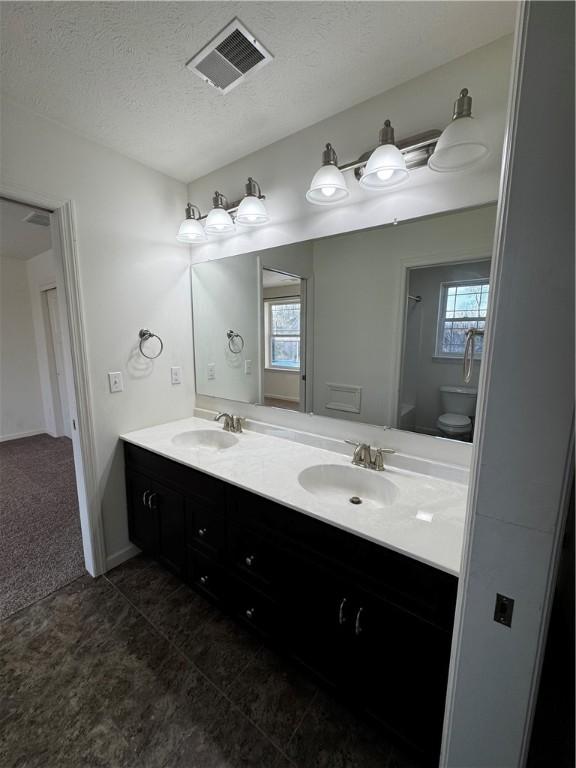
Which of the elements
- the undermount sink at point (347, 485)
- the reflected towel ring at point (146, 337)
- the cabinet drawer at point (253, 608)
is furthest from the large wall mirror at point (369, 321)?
the cabinet drawer at point (253, 608)

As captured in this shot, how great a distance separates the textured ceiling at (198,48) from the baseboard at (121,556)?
2.47 meters

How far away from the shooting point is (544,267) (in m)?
0.59

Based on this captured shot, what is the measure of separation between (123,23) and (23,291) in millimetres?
4445

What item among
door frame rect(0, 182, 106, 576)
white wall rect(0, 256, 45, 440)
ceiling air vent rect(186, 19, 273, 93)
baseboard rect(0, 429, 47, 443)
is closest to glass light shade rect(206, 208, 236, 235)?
ceiling air vent rect(186, 19, 273, 93)

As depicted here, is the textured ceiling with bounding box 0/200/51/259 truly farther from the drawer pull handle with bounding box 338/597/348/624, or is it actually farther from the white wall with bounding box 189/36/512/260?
the drawer pull handle with bounding box 338/597/348/624

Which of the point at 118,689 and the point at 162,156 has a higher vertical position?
the point at 162,156

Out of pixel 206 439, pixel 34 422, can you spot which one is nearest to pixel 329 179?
pixel 206 439

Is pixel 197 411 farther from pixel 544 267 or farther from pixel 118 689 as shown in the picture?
pixel 544 267

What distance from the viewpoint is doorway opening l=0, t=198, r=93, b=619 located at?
192cm

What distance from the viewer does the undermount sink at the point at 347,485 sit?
1416mm

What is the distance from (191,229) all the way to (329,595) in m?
2.10

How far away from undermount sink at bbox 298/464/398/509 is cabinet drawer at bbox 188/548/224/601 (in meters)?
0.67

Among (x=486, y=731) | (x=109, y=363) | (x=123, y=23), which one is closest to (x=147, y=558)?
(x=109, y=363)

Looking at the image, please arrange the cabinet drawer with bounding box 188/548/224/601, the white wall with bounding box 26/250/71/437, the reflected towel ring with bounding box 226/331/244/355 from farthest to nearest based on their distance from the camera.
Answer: the white wall with bounding box 26/250/71/437, the reflected towel ring with bounding box 226/331/244/355, the cabinet drawer with bounding box 188/548/224/601
